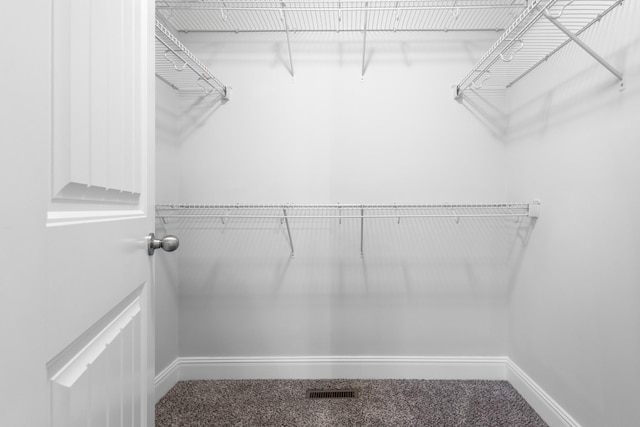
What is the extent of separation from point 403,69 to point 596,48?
921mm

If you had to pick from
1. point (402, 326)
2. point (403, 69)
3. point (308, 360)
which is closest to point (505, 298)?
point (402, 326)

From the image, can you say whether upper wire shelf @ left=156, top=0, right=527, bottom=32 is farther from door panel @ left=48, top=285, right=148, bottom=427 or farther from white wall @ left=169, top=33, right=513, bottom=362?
door panel @ left=48, top=285, right=148, bottom=427

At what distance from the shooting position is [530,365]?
1.73 metres

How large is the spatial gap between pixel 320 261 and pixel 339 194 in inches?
16.9

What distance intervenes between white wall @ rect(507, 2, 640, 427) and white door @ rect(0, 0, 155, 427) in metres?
1.60

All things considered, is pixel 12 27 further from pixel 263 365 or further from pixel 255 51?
pixel 263 365

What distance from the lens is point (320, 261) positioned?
199 centimetres

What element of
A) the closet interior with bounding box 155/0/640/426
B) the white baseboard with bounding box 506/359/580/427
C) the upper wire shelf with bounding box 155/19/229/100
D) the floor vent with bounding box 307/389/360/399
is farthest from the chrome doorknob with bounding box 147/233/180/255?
the white baseboard with bounding box 506/359/580/427

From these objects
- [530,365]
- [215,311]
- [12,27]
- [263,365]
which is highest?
[12,27]

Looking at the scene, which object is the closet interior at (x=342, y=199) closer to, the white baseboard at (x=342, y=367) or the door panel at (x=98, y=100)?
the white baseboard at (x=342, y=367)

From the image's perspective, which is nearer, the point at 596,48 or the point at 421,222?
the point at 596,48

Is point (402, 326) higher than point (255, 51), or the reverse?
point (255, 51)

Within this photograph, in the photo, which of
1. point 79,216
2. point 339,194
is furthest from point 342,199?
point 79,216

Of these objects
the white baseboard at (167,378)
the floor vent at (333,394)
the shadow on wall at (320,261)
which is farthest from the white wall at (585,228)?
the white baseboard at (167,378)
